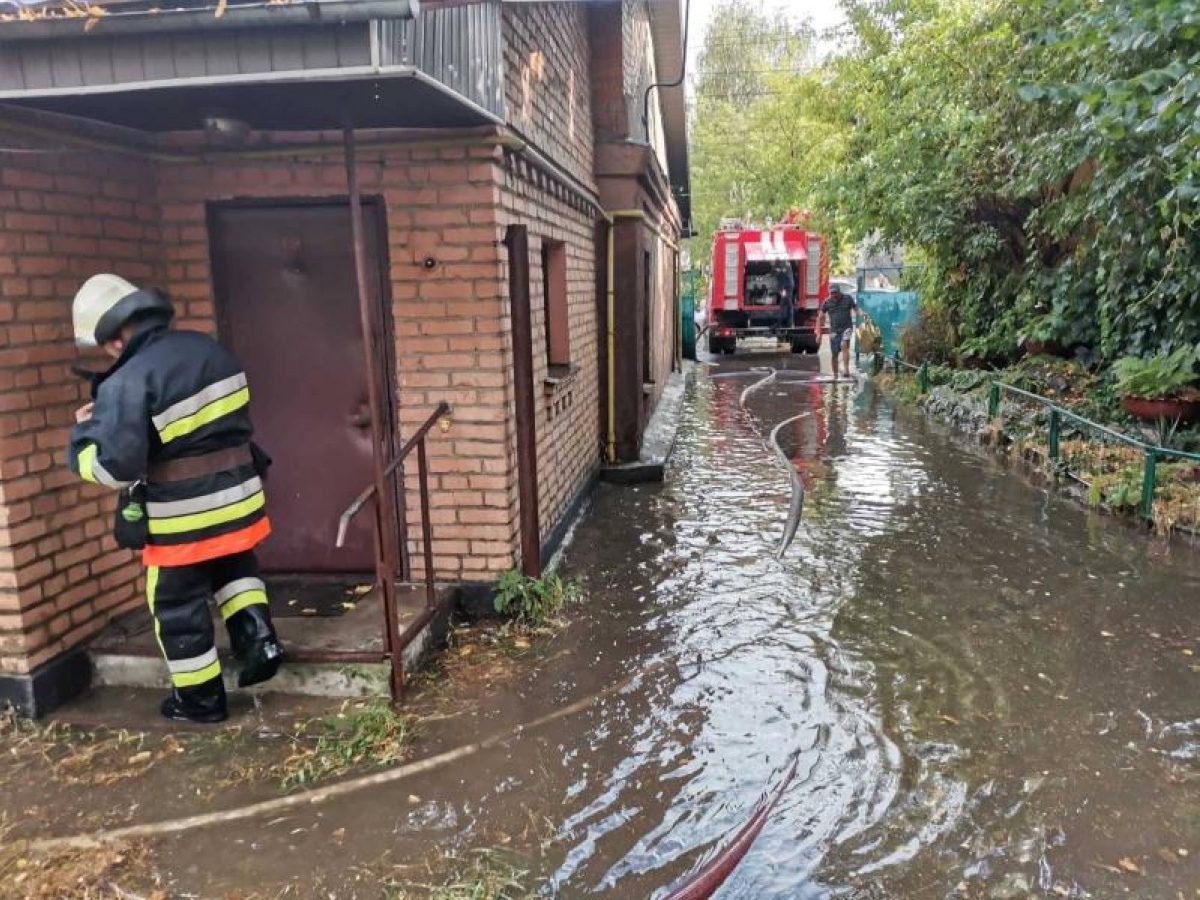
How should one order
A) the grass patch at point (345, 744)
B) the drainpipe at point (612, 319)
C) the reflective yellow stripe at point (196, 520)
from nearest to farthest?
the grass patch at point (345, 744), the reflective yellow stripe at point (196, 520), the drainpipe at point (612, 319)

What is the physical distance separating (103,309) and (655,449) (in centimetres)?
608

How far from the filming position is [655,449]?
8.99 m

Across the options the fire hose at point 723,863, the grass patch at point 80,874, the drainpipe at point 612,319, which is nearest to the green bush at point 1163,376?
the drainpipe at point 612,319

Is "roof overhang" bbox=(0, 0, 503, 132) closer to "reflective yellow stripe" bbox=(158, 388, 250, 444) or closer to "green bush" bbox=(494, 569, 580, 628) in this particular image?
"reflective yellow stripe" bbox=(158, 388, 250, 444)

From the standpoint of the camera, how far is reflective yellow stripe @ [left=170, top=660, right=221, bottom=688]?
371 centimetres

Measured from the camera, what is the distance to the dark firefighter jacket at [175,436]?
3.34 metres

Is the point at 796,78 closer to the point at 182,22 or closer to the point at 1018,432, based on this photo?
the point at 1018,432

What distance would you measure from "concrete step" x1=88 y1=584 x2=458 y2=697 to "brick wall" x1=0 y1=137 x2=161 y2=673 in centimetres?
17

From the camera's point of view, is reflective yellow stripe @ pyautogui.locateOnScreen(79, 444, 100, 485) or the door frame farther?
the door frame

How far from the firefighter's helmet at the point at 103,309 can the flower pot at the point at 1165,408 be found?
847cm

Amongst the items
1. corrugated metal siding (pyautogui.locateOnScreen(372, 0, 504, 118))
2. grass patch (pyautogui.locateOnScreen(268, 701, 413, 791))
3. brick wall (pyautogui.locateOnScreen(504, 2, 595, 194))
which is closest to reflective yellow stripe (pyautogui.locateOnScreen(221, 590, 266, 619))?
grass patch (pyautogui.locateOnScreen(268, 701, 413, 791))

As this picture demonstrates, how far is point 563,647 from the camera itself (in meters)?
4.64

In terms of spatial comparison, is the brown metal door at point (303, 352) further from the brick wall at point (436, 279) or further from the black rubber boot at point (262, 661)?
the black rubber boot at point (262, 661)

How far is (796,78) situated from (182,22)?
83.5ft
